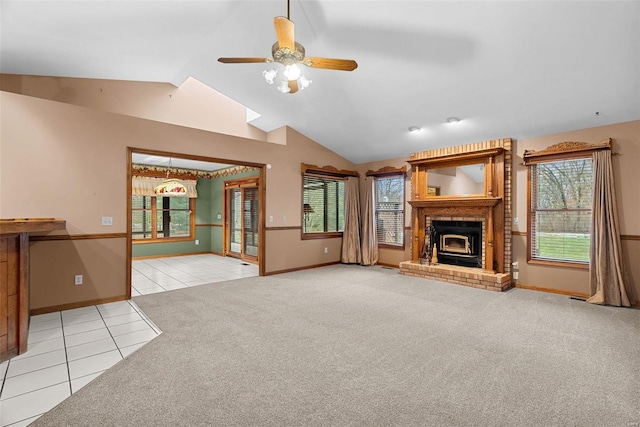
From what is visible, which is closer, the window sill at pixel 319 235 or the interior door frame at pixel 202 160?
the interior door frame at pixel 202 160

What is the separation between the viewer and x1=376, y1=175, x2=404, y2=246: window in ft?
21.2

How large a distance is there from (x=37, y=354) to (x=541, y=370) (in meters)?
4.05

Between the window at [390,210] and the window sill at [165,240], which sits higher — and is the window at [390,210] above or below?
above

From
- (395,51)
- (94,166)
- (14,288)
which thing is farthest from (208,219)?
(395,51)

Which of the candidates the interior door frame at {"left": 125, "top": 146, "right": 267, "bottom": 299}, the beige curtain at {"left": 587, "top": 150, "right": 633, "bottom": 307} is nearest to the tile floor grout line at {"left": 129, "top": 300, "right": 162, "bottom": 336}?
the interior door frame at {"left": 125, "top": 146, "right": 267, "bottom": 299}

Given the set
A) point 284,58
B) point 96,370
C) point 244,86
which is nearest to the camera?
point 96,370

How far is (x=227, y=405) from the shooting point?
6.04ft

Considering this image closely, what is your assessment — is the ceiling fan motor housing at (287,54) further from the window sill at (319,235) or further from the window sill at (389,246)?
the window sill at (389,246)

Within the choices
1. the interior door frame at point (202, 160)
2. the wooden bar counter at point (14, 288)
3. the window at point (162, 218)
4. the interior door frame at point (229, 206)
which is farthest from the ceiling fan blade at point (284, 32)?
the window at point (162, 218)

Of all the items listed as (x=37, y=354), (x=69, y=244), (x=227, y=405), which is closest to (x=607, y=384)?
(x=227, y=405)

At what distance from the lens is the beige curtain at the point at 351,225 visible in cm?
680

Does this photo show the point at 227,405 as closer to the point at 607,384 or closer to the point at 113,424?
the point at 113,424

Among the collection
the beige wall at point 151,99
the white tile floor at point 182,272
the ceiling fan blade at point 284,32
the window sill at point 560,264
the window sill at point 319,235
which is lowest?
the white tile floor at point 182,272

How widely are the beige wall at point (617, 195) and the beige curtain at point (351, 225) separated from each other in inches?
120
